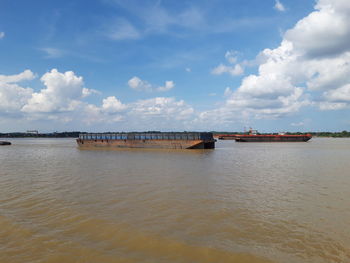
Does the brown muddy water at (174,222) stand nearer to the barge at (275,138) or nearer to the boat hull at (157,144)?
the boat hull at (157,144)

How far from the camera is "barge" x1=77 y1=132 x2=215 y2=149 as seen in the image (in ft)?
160

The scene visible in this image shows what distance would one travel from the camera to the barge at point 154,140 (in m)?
48.7

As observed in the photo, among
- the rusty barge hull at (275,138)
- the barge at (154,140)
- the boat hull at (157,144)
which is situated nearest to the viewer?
the boat hull at (157,144)

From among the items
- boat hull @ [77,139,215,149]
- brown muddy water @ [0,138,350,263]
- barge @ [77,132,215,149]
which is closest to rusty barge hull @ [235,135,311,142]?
barge @ [77,132,215,149]

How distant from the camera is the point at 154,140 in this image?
172ft

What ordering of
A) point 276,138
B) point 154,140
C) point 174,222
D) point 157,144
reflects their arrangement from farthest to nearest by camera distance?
1. point 276,138
2. point 154,140
3. point 157,144
4. point 174,222

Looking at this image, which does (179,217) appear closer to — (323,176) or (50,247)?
(50,247)


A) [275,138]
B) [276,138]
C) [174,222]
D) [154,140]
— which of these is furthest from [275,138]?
[174,222]

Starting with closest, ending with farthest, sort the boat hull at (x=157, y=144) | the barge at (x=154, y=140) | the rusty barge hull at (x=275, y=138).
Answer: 1. the boat hull at (x=157, y=144)
2. the barge at (x=154, y=140)
3. the rusty barge hull at (x=275, y=138)

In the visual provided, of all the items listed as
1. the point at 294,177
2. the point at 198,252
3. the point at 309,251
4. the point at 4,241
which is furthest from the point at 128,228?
the point at 294,177

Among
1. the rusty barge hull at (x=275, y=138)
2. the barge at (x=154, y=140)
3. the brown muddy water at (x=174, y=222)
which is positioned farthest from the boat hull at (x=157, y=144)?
the rusty barge hull at (x=275, y=138)

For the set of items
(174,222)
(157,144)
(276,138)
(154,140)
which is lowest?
(174,222)

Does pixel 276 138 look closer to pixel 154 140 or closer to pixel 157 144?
pixel 157 144

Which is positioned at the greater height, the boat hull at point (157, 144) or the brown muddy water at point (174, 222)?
the boat hull at point (157, 144)
